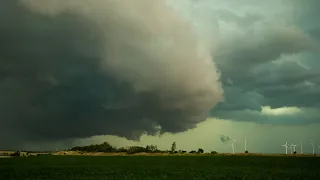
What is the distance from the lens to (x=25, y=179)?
58.3 metres

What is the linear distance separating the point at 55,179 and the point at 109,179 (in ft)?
30.2

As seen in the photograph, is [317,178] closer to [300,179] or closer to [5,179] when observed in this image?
[300,179]

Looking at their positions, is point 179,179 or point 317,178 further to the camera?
point 317,178

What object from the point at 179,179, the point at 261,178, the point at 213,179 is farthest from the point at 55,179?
the point at 261,178

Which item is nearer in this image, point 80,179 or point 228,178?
point 80,179

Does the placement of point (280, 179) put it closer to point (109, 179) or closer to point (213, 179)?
point (213, 179)

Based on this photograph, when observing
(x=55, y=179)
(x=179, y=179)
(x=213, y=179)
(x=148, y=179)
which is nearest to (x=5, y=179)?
(x=55, y=179)

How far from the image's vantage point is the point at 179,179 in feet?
196

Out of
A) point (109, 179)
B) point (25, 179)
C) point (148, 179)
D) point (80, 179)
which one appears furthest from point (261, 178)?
point (25, 179)

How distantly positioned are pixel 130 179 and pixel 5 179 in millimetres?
21013

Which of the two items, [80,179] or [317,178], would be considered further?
[317,178]

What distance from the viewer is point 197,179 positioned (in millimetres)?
60156

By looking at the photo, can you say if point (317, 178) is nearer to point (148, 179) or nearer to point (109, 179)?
point (148, 179)

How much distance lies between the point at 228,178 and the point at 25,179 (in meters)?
34.3
